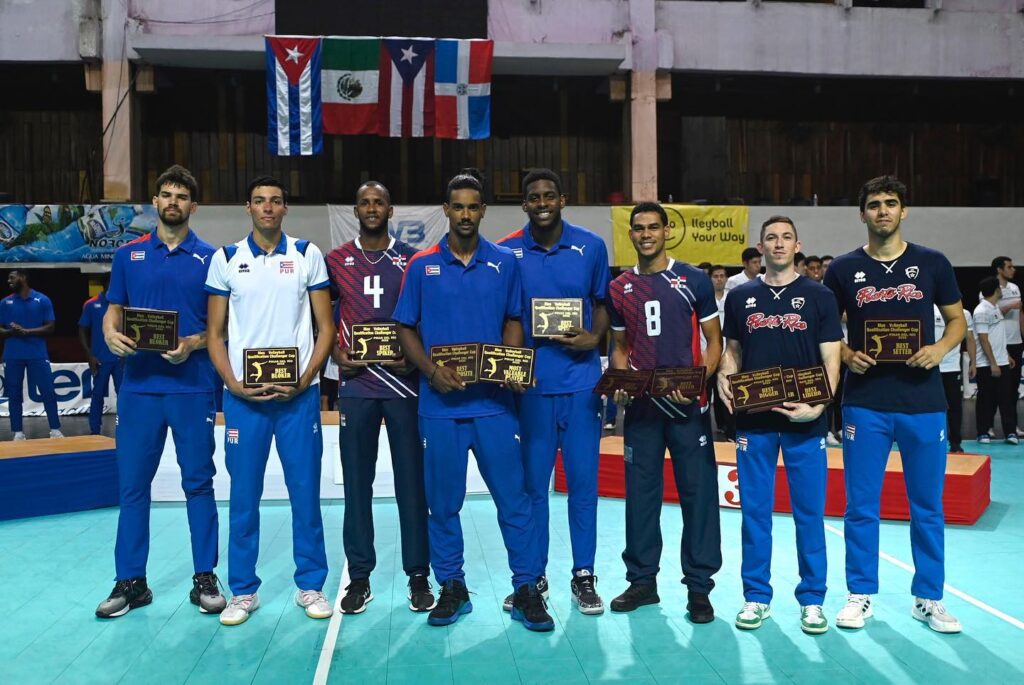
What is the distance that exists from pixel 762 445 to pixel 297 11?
549 inches

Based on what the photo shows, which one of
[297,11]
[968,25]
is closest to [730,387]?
[297,11]

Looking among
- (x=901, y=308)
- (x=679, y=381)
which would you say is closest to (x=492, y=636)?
(x=679, y=381)

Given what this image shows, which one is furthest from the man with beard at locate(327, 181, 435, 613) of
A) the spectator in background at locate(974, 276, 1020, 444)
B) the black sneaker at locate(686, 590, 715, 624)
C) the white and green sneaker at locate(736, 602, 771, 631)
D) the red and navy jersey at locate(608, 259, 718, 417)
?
the spectator in background at locate(974, 276, 1020, 444)

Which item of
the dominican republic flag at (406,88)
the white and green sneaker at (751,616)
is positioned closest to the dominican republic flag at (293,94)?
the dominican republic flag at (406,88)

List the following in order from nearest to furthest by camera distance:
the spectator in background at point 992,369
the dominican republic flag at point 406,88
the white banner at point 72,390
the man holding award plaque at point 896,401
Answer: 1. the man holding award plaque at point 896,401
2. the spectator in background at point 992,369
3. the white banner at point 72,390
4. the dominican republic flag at point 406,88

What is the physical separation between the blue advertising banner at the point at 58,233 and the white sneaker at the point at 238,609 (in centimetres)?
1184

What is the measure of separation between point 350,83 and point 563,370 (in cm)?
1200

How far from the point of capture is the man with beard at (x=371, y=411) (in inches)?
185

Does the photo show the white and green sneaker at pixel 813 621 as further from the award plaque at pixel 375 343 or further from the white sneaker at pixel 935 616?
the award plaque at pixel 375 343

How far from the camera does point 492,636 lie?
4.33 metres

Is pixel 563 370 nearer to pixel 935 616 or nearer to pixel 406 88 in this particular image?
pixel 935 616

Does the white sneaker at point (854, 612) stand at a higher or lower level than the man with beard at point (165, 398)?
lower

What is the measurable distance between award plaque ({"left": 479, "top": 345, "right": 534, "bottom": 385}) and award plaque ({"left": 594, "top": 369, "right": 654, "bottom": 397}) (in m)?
0.46

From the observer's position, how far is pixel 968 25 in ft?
57.3
